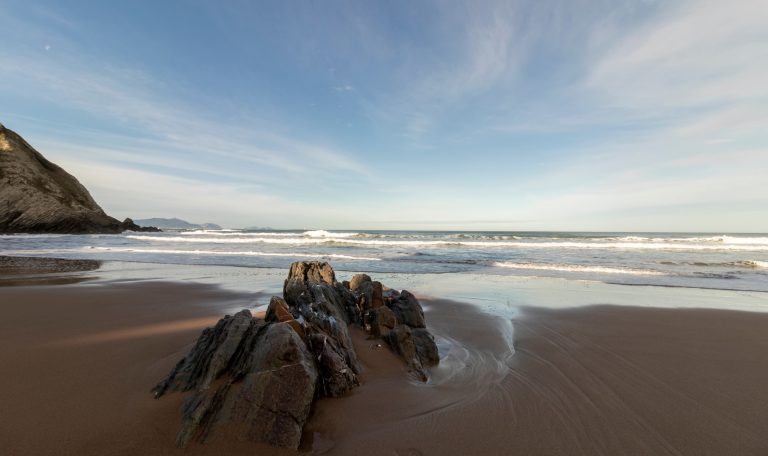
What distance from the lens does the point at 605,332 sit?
6375mm

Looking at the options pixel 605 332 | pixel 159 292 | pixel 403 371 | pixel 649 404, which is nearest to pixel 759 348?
pixel 605 332

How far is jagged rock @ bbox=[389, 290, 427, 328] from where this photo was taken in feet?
19.4

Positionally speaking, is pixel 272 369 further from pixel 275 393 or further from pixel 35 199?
pixel 35 199

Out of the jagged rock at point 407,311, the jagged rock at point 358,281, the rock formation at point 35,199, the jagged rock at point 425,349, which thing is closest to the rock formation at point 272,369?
the jagged rock at point 425,349

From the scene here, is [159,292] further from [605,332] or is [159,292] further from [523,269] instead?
[523,269]

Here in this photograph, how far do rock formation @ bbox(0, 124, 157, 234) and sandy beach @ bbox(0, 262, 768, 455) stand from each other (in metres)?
53.6

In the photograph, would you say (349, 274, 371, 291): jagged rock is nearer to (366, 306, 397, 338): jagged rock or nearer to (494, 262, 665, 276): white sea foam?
(366, 306, 397, 338): jagged rock

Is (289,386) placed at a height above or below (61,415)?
above

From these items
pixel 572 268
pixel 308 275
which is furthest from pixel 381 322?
pixel 572 268

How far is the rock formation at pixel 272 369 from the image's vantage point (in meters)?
2.75

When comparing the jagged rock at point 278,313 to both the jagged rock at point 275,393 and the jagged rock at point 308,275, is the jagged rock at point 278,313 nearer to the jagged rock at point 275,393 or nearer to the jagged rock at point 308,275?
the jagged rock at point 275,393

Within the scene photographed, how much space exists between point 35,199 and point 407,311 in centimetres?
6145

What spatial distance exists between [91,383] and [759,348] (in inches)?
391

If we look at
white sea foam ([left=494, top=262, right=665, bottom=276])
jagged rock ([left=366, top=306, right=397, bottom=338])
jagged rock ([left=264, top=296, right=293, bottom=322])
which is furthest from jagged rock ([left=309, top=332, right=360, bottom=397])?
white sea foam ([left=494, top=262, right=665, bottom=276])
